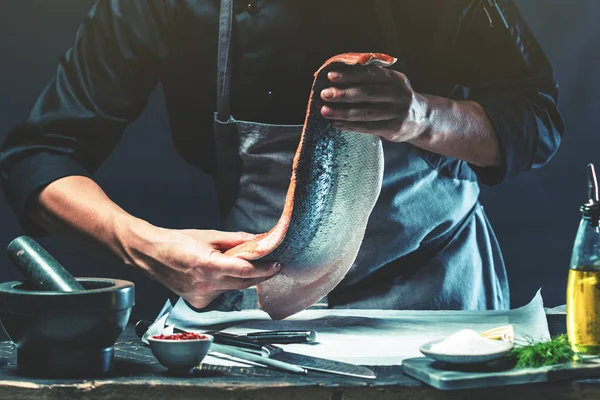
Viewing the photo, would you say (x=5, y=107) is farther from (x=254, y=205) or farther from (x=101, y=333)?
(x=101, y=333)

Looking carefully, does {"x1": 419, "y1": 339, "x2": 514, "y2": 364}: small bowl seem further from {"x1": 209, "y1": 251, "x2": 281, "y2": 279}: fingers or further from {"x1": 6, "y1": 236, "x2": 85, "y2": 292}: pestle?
{"x1": 6, "y1": 236, "x2": 85, "y2": 292}: pestle

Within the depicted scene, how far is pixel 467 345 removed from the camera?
117cm

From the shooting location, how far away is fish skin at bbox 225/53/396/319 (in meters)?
1.36

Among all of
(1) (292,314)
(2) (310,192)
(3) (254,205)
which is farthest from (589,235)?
(3) (254,205)

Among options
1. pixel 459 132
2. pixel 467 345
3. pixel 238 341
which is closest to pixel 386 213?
pixel 459 132

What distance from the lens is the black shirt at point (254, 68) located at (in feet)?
6.57

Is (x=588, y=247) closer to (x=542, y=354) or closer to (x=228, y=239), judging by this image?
(x=542, y=354)

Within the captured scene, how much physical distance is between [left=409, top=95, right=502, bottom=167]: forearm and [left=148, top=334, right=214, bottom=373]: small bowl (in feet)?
2.48

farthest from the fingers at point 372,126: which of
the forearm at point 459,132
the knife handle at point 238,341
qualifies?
the knife handle at point 238,341

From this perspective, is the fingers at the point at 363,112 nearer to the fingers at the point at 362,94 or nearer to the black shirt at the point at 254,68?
the fingers at the point at 362,94

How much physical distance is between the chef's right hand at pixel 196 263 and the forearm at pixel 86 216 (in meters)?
0.04

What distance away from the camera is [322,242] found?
148 centimetres

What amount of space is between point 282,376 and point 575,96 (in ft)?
7.99

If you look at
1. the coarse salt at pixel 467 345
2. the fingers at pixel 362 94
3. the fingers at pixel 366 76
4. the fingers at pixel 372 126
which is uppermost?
the fingers at pixel 366 76
